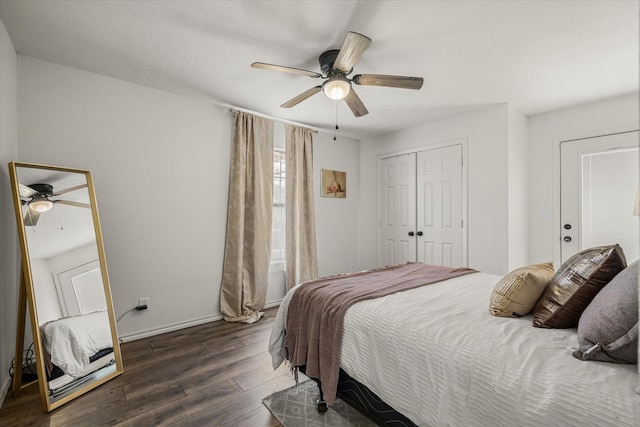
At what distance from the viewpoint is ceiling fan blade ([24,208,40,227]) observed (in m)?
2.00

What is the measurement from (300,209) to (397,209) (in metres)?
1.51

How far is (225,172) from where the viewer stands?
340 cm

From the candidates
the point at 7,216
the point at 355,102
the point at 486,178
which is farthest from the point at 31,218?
the point at 486,178

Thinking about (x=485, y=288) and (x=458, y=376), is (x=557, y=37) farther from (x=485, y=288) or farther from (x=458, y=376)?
(x=458, y=376)

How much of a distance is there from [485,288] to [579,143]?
254 cm

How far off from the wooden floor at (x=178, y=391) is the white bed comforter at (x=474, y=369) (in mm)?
803

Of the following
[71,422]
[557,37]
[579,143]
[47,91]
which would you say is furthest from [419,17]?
[71,422]

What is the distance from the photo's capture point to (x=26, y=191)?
2061 millimetres

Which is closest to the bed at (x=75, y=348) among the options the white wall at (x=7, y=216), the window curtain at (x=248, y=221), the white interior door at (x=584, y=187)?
the white wall at (x=7, y=216)

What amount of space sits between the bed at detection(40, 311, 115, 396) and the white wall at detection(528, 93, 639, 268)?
4.47 meters

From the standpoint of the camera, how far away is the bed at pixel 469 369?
2.90ft

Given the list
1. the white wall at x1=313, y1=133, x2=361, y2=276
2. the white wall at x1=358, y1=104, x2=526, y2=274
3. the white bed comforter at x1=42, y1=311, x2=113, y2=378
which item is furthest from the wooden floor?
the white wall at x1=358, y1=104, x2=526, y2=274

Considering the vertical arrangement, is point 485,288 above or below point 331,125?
below

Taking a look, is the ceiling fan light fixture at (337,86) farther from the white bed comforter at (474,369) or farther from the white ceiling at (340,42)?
the white bed comforter at (474,369)
